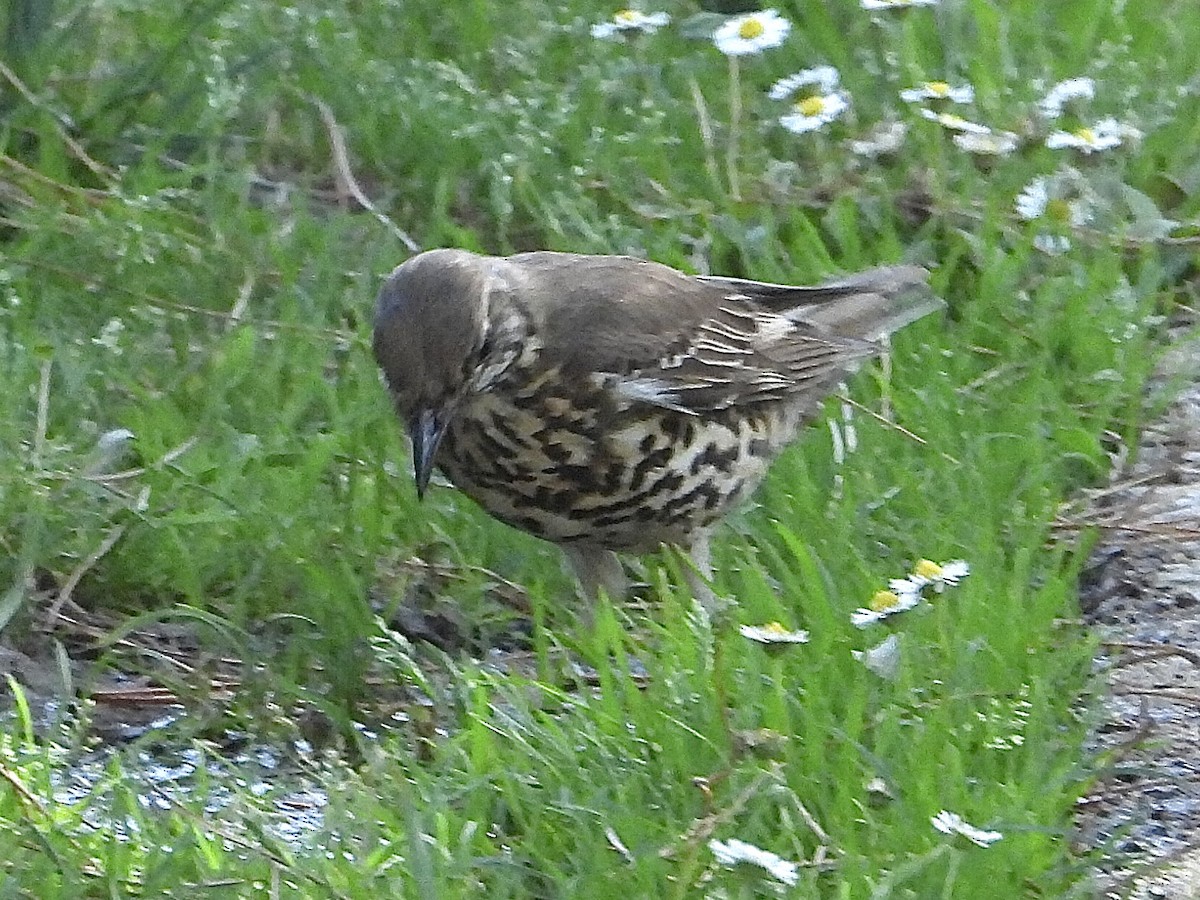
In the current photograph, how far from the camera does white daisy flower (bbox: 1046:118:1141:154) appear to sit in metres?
5.56

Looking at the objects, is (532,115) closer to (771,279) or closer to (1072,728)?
(771,279)

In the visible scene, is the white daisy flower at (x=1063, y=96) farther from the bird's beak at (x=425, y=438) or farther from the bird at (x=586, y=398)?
the bird's beak at (x=425, y=438)

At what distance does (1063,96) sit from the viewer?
5754mm

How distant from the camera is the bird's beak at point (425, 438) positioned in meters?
4.05

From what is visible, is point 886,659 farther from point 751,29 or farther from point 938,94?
point 751,29

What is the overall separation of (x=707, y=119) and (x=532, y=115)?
0.46 metres

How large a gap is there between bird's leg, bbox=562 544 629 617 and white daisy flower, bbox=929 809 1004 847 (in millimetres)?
1327

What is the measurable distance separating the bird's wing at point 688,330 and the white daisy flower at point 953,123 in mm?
688

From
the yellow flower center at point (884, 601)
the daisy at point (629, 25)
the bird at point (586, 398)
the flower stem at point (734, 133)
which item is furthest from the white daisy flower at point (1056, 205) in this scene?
the yellow flower center at point (884, 601)

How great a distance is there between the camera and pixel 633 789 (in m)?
3.39

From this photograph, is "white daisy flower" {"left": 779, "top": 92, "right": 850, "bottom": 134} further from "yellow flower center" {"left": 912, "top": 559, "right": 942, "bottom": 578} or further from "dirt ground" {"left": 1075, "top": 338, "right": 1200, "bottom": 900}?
"yellow flower center" {"left": 912, "top": 559, "right": 942, "bottom": 578}

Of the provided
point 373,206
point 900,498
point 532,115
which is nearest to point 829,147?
point 532,115

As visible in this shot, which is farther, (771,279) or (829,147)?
(829,147)

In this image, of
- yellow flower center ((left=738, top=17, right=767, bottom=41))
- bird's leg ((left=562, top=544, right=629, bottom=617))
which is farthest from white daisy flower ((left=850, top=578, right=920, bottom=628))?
yellow flower center ((left=738, top=17, right=767, bottom=41))
